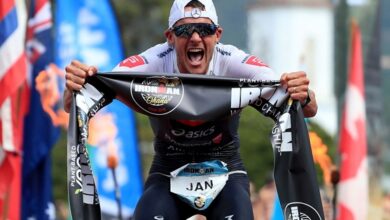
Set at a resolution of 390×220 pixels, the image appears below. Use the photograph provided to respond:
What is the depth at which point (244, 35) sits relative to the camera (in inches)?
768

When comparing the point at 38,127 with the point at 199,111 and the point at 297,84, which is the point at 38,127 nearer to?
the point at 199,111

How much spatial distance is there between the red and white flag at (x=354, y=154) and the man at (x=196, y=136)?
533cm

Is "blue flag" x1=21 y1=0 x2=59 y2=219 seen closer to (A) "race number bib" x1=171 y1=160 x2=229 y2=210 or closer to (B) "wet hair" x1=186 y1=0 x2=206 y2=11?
(A) "race number bib" x1=171 y1=160 x2=229 y2=210

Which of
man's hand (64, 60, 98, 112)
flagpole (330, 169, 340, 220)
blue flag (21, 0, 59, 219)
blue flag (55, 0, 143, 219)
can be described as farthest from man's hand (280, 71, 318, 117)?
blue flag (55, 0, 143, 219)

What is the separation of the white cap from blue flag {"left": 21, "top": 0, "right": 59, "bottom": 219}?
6.02m

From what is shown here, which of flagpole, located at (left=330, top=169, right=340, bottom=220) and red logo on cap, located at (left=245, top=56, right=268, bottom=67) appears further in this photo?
flagpole, located at (left=330, top=169, right=340, bottom=220)

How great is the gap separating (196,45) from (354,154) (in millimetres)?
6373

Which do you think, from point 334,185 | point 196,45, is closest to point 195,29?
point 196,45

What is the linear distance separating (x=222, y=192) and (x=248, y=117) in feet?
7.69

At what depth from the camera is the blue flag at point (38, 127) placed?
14.5 metres

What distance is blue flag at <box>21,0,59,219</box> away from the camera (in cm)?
1447

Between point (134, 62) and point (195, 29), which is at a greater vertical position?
point (195, 29)

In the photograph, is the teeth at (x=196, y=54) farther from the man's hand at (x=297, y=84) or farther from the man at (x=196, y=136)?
the man's hand at (x=297, y=84)

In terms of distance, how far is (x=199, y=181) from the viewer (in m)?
8.70
